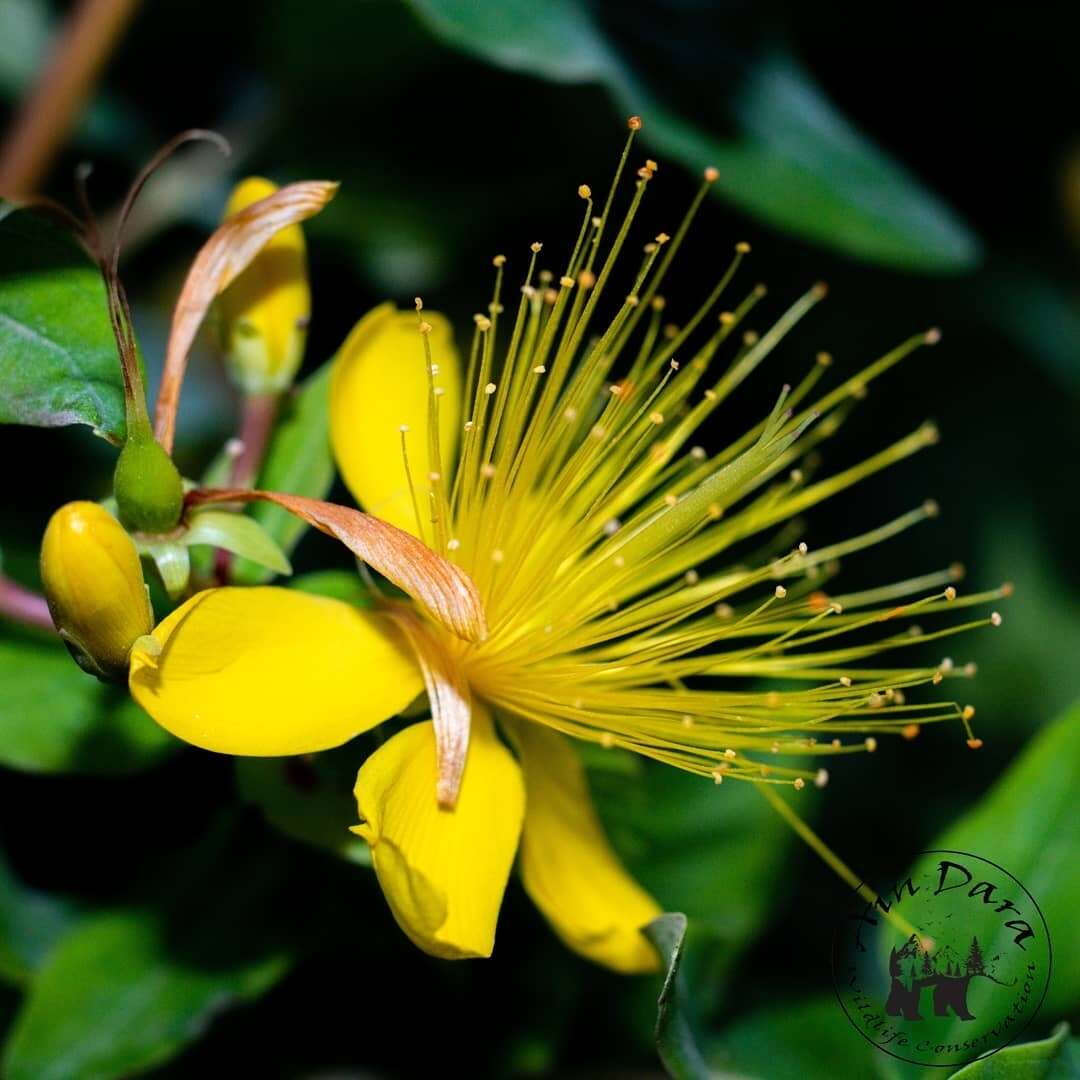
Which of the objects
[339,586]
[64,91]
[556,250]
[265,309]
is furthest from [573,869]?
[64,91]

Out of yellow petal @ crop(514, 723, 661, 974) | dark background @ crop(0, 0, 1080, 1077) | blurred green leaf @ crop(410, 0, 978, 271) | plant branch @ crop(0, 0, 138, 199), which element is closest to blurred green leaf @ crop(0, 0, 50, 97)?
dark background @ crop(0, 0, 1080, 1077)

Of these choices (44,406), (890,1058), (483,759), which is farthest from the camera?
(890,1058)

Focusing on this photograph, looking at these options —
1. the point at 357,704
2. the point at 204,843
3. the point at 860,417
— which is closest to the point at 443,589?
the point at 357,704

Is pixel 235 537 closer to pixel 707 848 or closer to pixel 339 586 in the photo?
pixel 339 586

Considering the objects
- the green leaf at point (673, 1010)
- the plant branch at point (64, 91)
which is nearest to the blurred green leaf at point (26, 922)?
the green leaf at point (673, 1010)

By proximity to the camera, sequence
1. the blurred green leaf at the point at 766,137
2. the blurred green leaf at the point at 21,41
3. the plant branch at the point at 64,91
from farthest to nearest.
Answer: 1. the blurred green leaf at the point at 21,41
2. the plant branch at the point at 64,91
3. the blurred green leaf at the point at 766,137

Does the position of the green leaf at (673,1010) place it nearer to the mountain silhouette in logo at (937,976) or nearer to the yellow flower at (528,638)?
the yellow flower at (528,638)

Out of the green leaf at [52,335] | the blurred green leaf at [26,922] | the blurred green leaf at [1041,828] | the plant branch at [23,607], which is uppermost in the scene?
the blurred green leaf at [1041,828]

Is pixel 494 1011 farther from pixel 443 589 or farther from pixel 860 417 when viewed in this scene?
pixel 860 417
